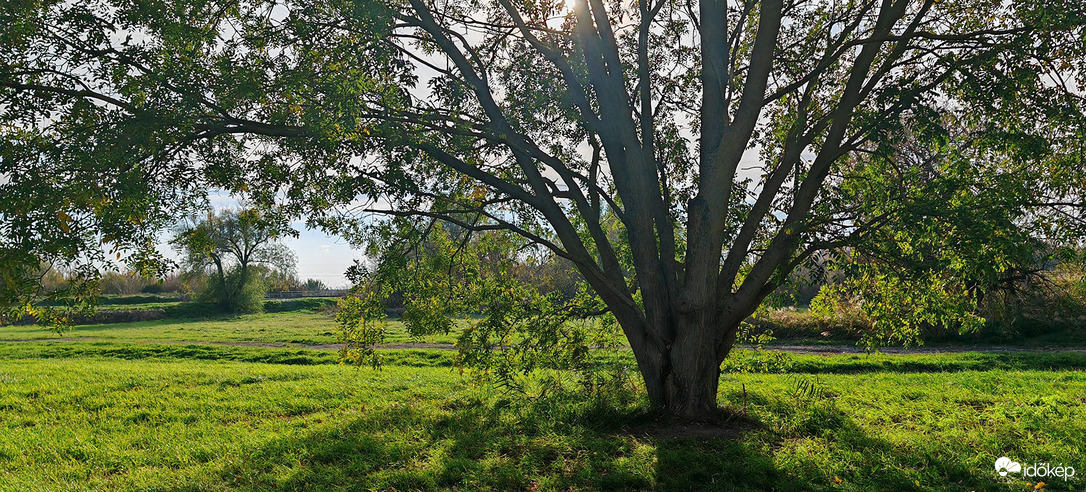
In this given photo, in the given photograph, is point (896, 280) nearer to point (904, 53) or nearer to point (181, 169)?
point (904, 53)

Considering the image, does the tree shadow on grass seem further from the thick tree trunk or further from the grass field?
the thick tree trunk

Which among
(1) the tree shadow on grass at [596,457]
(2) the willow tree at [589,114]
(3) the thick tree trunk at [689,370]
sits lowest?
(1) the tree shadow on grass at [596,457]

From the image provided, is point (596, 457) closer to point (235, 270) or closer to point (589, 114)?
point (589, 114)

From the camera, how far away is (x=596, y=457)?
6.01 metres

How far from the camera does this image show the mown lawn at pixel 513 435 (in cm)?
550

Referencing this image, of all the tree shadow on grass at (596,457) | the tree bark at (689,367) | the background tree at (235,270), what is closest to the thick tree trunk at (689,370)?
the tree bark at (689,367)

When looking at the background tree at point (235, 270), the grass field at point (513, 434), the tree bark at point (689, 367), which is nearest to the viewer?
the grass field at point (513, 434)

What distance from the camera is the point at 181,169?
7141 mm

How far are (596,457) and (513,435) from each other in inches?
52.2

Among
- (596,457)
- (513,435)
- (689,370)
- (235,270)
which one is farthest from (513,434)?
(235,270)

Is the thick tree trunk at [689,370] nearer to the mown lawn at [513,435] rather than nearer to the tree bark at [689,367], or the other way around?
the tree bark at [689,367]

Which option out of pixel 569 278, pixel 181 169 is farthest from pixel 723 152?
pixel 569 278

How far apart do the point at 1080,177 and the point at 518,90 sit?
6600 mm

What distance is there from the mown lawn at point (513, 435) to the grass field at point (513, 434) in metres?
0.03
